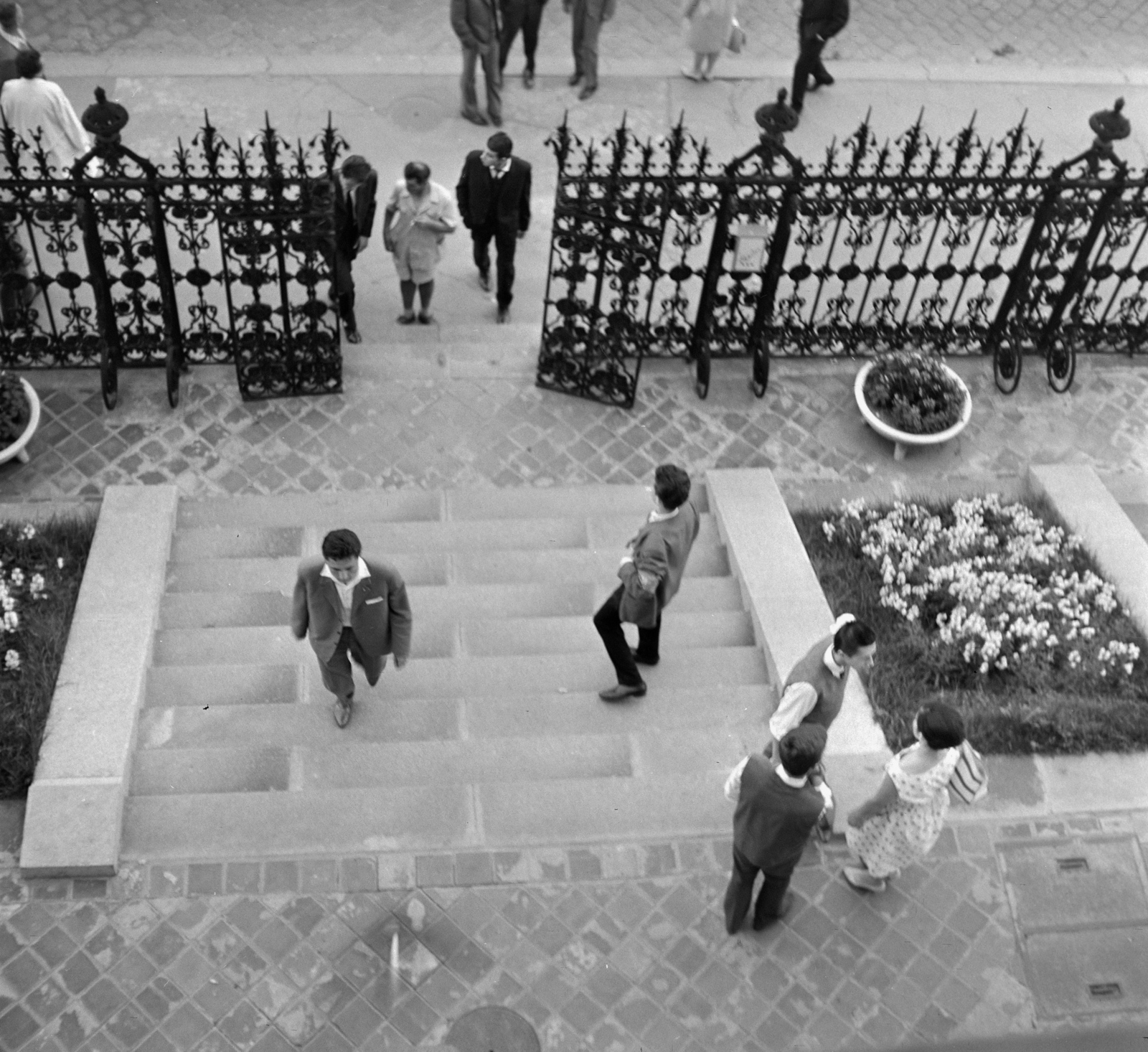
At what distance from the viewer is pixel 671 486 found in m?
6.41

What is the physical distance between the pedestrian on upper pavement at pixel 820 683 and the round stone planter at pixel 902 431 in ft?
13.2

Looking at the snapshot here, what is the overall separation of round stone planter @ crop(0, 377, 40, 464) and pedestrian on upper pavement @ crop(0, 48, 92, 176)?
6.44 ft

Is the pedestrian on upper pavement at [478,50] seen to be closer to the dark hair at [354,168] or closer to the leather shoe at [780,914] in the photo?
the dark hair at [354,168]

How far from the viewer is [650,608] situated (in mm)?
6875

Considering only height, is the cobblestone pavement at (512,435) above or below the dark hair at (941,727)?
below

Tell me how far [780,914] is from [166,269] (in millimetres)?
6172

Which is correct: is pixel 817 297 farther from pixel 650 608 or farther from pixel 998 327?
pixel 650 608

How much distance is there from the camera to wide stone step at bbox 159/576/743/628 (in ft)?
25.6

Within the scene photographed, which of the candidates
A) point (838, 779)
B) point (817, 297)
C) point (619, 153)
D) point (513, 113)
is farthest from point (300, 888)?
point (513, 113)

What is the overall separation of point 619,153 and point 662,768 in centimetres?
440

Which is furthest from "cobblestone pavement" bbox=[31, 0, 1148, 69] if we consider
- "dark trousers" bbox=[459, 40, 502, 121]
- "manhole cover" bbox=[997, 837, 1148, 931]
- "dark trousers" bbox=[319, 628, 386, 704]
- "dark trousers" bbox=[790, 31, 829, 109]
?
"manhole cover" bbox=[997, 837, 1148, 931]

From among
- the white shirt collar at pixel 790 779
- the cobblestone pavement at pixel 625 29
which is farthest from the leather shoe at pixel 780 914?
the cobblestone pavement at pixel 625 29

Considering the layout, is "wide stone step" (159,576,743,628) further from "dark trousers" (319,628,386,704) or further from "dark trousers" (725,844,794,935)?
"dark trousers" (725,844,794,935)

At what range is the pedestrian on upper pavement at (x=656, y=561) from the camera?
6465 millimetres
